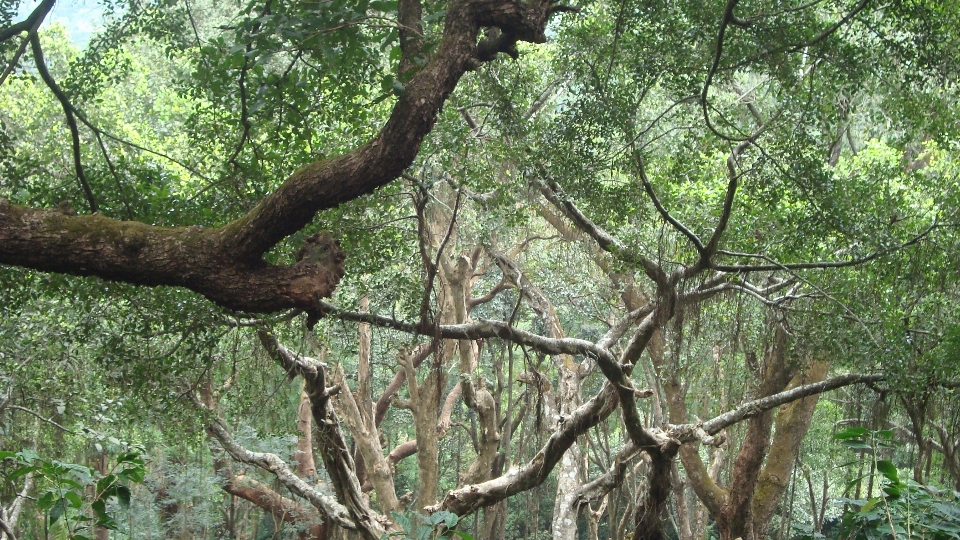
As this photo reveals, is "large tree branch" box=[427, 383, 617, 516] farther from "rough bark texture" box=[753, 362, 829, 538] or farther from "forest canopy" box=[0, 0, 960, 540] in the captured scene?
"rough bark texture" box=[753, 362, 829, 538]

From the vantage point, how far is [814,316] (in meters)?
6.01

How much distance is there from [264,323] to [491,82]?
209 cm

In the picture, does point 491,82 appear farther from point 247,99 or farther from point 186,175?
point 186,175

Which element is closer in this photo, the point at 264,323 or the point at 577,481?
the point at 264,323

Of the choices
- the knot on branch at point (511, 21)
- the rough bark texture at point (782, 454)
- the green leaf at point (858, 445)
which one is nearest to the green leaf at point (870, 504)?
the green leaf at point (858, 445)

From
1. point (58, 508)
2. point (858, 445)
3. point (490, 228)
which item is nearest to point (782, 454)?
point (490, 228)

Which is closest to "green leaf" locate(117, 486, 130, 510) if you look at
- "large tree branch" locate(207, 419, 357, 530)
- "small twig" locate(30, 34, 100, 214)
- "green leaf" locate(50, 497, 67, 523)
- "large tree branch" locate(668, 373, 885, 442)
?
"green leaf" locate(50, 497, 67, 523)

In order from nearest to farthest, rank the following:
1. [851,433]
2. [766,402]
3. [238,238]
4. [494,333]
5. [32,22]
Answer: [851,433]
[238,238]
[32,22]
[494,333]
[766,402]

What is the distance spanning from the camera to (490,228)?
705 cm

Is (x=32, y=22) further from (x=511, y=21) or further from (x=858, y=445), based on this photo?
(x=858, y=445)

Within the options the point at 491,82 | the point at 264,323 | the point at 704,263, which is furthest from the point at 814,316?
the point at 264,323

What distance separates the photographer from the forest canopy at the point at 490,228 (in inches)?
128

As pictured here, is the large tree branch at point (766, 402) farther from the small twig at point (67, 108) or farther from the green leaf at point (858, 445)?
the small twig at point (67, 108)

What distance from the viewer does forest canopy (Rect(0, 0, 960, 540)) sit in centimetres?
324
